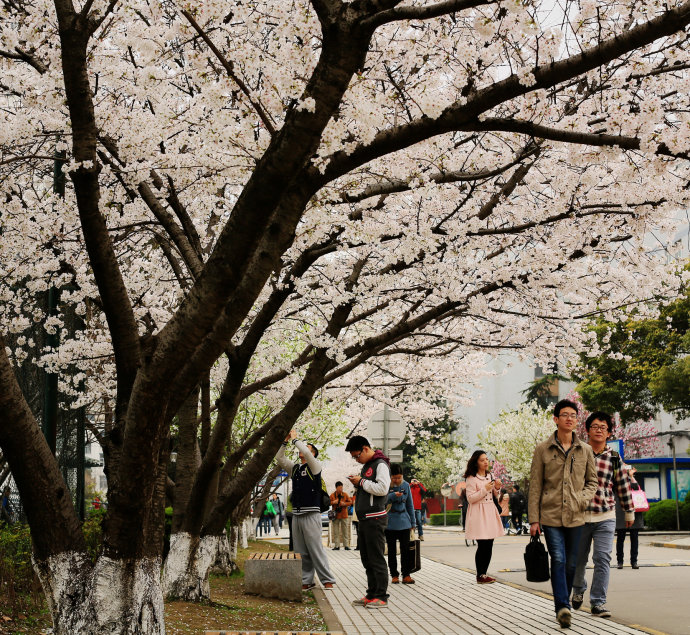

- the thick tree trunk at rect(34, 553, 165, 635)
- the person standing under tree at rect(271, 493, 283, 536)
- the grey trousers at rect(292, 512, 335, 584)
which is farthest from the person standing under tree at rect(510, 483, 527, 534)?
the thick tree trunk at rect(34, 553, 165, 635)

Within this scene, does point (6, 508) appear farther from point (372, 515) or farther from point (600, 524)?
point (600, 524)

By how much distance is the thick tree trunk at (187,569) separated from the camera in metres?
9.60

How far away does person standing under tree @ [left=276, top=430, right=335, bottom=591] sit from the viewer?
11.3 metres

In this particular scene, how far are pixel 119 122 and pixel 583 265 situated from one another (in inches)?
278

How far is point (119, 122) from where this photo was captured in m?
8.15

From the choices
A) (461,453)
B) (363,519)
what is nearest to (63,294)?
(363,519)

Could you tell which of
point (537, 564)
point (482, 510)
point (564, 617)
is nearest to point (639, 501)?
point (482, 510)

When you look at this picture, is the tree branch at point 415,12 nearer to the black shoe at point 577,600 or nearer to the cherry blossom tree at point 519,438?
the black shoe at point 577,600

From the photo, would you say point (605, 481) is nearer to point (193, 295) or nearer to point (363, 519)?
point (363, 519)

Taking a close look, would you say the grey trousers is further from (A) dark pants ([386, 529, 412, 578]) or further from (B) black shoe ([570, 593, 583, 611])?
(B) black shoe ([570, 593, 583, 611])

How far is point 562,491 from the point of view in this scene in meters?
8.07

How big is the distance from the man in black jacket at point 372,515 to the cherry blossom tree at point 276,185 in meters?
1.40

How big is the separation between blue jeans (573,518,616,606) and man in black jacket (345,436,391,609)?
215 centimetres

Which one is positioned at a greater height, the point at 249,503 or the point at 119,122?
the point at 119,122
